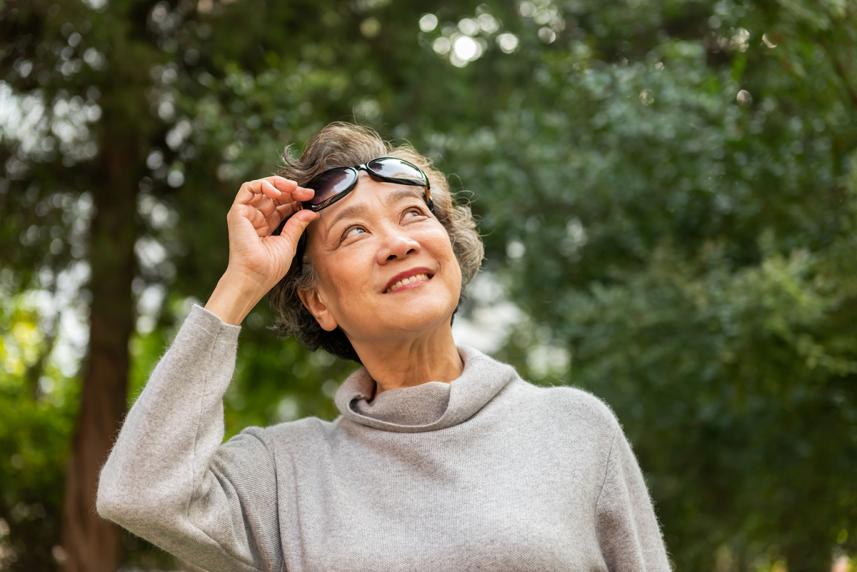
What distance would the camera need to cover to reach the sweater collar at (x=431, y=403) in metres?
2.38

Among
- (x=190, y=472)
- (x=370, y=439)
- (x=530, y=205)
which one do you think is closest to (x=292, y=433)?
(x=370, y=439)

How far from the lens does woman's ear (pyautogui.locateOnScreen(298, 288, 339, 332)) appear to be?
2.55 metres

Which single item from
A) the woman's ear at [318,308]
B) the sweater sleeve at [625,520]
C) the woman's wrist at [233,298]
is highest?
the woman's wrist at [233,298]

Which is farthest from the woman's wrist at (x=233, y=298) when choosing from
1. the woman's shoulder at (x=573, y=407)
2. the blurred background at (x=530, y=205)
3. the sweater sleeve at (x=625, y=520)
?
the blurred background at (x=530, y=205)

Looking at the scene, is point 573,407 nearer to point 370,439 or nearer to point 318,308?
point 370,439

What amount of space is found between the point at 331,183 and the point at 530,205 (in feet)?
13.8

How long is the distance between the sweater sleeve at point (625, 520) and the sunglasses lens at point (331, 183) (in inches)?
32.7

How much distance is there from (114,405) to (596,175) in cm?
341

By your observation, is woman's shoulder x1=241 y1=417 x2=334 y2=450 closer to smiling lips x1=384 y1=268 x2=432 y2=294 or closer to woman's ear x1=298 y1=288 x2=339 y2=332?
woman's ear x1=298 y1=288 x2=339 y2=332

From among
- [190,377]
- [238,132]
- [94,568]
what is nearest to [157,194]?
[238,132]

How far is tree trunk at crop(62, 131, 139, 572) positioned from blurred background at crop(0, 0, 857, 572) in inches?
0.7

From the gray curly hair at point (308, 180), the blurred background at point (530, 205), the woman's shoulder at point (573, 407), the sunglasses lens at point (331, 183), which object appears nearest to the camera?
the woman's shoulder at point (573, 407)

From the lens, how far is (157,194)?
6.95 metres

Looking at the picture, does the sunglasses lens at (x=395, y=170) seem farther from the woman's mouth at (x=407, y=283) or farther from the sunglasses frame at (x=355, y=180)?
the woman's mouth at (x=407, y=283)
